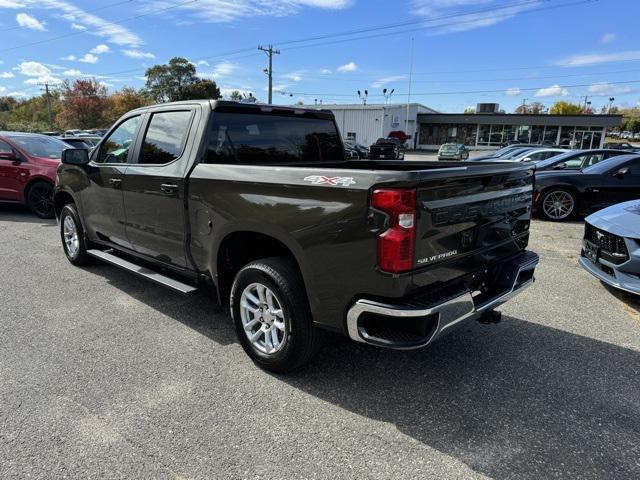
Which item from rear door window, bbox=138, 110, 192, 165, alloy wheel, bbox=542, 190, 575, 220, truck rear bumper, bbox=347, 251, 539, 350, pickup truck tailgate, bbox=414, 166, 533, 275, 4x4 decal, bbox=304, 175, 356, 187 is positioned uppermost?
rear door window, bbox=138, 110, 192, 165

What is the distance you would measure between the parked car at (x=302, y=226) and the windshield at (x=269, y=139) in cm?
1

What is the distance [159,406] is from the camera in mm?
2961

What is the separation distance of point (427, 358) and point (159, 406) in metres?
2.04

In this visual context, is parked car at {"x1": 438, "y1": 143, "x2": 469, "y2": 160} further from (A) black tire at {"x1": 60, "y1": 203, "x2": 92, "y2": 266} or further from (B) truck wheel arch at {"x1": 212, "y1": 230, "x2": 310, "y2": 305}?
(B) truck wheel arch at {"x1": 212, "y1": 230, "x2": 310, "y2": 305}

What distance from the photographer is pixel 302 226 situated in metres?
2.86

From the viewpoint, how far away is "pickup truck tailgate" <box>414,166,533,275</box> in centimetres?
259

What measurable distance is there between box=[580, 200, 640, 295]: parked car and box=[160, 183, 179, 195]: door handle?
4.38 m

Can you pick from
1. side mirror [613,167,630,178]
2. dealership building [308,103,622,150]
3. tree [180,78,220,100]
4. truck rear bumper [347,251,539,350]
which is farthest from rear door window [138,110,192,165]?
tree [180,78,220,100]

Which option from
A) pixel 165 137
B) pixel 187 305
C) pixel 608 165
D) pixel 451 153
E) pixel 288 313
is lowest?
pixel 187 305

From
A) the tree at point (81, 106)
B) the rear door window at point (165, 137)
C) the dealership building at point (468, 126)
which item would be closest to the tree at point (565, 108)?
the dealership building at point (468, 126)

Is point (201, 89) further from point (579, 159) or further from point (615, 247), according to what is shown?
point (615, 247)

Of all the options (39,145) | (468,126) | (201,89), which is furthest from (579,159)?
(201,89)

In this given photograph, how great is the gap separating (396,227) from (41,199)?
32.1 feet

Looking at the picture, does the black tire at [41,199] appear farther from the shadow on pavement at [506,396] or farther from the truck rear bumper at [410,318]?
the truck rear bumper at [410,318]
